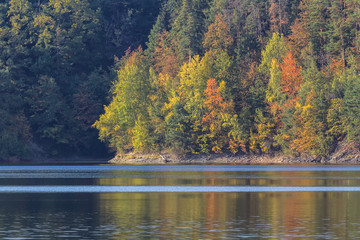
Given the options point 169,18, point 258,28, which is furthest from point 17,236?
point 169,18

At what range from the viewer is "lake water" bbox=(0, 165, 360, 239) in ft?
110

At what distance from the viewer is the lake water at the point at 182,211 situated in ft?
110

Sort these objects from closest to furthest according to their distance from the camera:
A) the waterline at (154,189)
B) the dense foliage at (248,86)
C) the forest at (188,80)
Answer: the waterline at (154,189) < the dense foliage at (248,86) < the forest at (188,80)

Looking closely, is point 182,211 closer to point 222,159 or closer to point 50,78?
point 222,159

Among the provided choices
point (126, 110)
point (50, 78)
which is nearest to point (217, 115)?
point (126, 110)

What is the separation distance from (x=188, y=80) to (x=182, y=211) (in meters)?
90.4

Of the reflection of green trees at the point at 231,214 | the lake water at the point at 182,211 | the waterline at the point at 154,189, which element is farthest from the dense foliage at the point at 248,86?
the reflection of green trees at the point at 231,214

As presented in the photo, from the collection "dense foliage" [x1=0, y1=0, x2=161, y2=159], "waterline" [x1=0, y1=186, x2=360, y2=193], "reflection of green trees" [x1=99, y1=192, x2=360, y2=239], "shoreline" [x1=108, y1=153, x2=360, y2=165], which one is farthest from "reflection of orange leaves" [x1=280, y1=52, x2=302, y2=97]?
"reflection of green trees" [x1=99, y1=192, x2=360, y2=239]

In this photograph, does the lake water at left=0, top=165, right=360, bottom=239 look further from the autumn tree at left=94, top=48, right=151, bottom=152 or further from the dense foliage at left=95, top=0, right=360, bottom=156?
the autumn tree at left=94, top=48, right=151, bottom=152

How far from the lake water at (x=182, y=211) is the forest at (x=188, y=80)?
55.4 meters

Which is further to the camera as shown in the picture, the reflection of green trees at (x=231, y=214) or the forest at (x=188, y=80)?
the forest at (x=188, y=80)

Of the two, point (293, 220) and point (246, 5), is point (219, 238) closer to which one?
point (293, 220)

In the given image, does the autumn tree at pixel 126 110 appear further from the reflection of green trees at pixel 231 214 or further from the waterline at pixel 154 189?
the reflection of green trees at pixel 231 214

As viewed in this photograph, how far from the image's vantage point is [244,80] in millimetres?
129750
